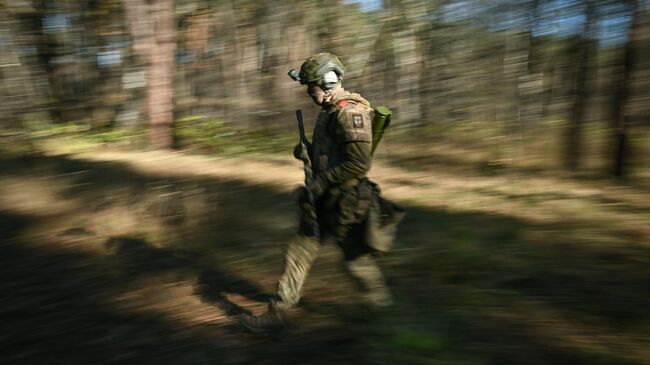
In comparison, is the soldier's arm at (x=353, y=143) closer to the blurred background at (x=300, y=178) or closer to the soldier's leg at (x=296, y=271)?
the soldier's leg at (x=296, y=271)

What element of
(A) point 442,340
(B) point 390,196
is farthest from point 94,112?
(A) point 442,340

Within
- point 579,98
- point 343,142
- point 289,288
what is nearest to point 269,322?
→ point 289,288

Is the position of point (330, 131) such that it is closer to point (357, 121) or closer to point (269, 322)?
point (357, 121)

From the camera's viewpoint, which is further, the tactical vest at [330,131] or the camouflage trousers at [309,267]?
the camouflage trousers at [309,267]

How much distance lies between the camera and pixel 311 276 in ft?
18.2

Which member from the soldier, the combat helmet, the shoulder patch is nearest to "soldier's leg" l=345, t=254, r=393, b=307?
the soldier

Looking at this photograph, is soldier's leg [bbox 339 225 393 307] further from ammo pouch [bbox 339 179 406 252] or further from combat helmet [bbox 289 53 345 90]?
combat helmet [bbox 289 53 345 90]

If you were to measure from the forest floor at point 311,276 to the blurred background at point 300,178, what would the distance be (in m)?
0.03

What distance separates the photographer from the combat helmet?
12.8 feet

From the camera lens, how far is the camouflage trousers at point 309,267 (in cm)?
409

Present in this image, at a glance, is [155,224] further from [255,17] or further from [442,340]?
[255,17]

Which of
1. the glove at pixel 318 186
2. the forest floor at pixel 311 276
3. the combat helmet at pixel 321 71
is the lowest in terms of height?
the forest floor at pixel 311 276

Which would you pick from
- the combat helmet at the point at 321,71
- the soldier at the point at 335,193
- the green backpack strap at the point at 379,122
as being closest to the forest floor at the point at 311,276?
the soldier at the point at 335,193

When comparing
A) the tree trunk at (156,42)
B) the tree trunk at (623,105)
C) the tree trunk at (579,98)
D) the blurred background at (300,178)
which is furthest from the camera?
the tree trunk at (156,42)
